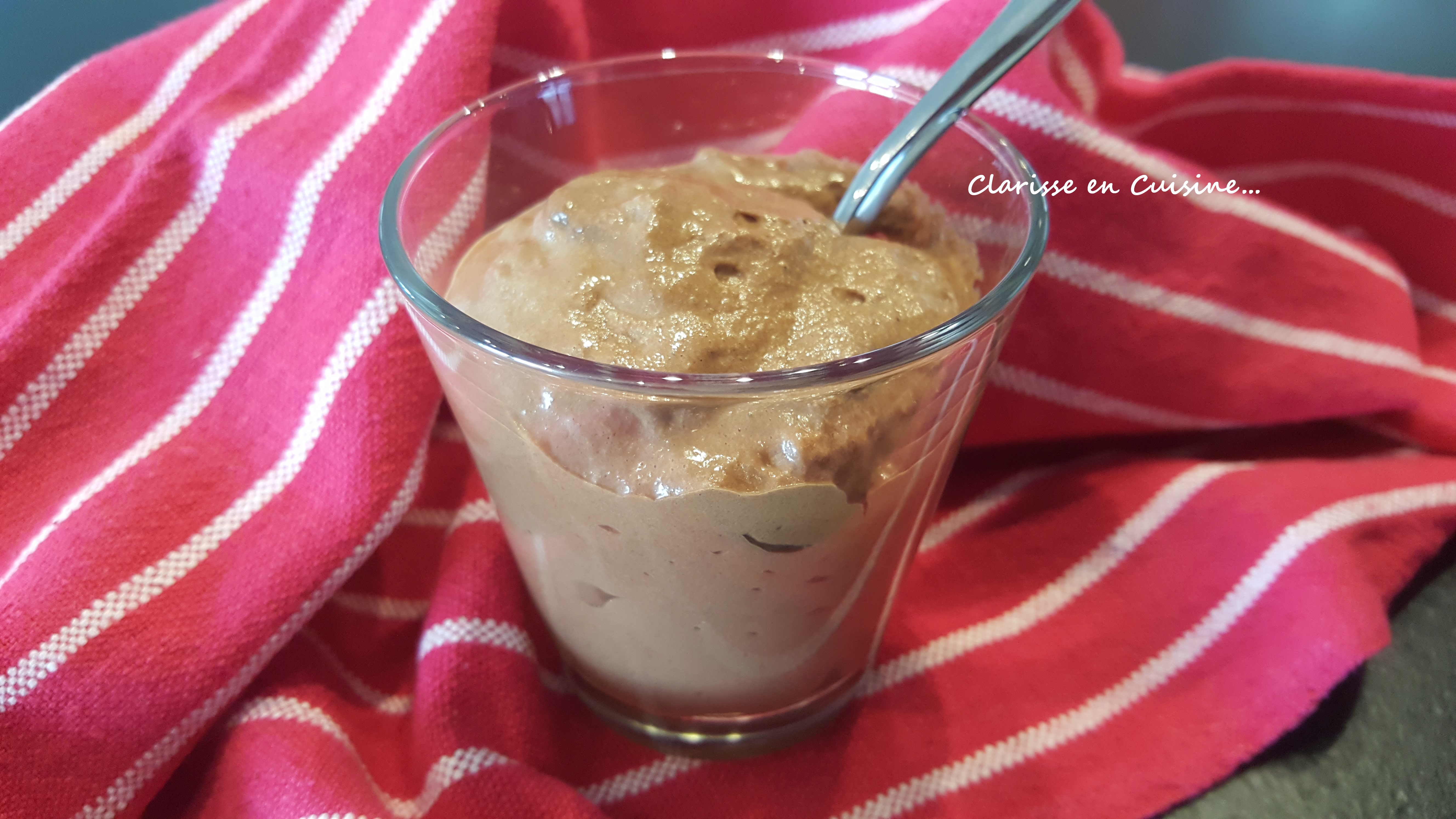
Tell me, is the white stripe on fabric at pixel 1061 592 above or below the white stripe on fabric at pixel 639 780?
below

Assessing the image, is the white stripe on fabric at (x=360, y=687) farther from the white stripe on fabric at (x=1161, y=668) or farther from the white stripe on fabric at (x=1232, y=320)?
the white stripe on fabric at (x=1232, y=320)

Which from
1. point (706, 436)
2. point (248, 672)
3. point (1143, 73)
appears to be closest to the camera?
point (706, 436)

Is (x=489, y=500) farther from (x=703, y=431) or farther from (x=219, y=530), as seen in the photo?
(x=703, y=431)

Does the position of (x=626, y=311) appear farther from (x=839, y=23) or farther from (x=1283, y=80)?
(x=1283, y=80)

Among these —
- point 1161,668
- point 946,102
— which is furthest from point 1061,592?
point 946,102

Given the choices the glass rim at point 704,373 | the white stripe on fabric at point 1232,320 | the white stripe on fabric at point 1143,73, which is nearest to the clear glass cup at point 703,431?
the glass rim at point 704,373

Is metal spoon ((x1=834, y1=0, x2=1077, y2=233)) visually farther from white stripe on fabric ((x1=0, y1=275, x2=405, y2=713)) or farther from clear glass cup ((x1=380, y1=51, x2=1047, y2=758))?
white stripe on fabric ((x1=0, y1=275, x2=405, y2=713))
